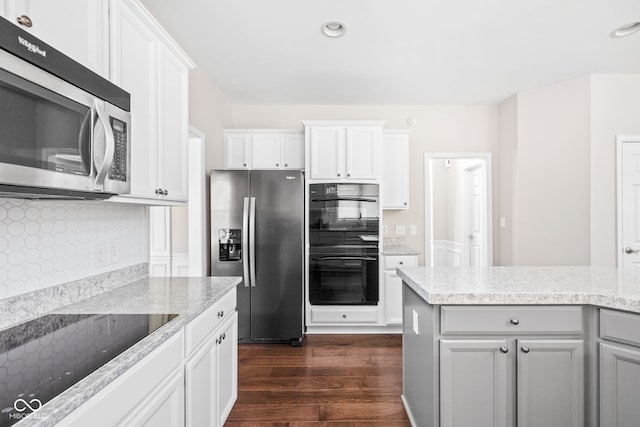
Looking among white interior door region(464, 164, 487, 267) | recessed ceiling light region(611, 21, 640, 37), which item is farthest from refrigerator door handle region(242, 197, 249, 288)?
recessed ceiling light region(611, 21, 640, 37)

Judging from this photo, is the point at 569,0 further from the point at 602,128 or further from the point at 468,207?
the point at 468,207

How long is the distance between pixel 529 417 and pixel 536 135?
3.33m

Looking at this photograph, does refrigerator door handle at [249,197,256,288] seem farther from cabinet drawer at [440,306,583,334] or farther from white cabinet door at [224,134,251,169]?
cabinet drawer at [440,306,583,334]

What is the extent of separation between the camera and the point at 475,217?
4.97 m

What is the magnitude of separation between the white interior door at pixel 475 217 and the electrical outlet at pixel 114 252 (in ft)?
13.8

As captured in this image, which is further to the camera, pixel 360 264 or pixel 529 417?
pixel 360 264

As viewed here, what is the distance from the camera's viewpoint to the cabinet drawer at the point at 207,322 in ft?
4.67

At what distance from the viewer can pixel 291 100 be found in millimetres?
4156

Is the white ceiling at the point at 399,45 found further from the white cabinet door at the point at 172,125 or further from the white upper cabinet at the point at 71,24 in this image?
the white upper cabinet at the point at 71,24

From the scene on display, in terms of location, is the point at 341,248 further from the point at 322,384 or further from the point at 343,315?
the point at 322,384

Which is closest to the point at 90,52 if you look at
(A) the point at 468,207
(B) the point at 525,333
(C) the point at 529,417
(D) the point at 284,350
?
(B) the point at 525,333

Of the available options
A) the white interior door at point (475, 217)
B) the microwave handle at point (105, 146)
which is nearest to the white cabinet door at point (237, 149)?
the microwave handle at point (105, 146)

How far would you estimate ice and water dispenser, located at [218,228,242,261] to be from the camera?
331cm

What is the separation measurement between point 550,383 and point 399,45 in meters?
2.64
